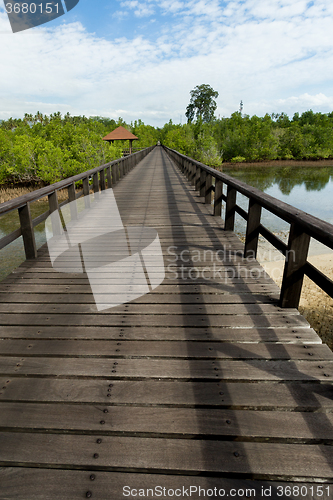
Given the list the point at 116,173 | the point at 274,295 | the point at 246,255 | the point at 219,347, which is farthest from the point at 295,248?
the point at 116,173

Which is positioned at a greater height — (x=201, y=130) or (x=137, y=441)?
(x=201, y=130)

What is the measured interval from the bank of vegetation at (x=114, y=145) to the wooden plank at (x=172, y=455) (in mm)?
27427

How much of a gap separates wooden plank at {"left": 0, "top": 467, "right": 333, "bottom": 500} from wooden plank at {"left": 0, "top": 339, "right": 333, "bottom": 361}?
82cm

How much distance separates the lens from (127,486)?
1375 millimetres

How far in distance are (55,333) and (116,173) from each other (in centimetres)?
1092

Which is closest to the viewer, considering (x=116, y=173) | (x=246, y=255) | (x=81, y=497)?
(x=81, y=497)

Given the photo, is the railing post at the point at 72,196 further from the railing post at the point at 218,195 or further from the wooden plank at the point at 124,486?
the wooden plank at the point at 124,486

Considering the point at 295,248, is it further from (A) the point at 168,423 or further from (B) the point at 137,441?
(B) the point at 137,441

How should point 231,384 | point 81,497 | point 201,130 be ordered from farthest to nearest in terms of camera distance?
point 201,130 → point 231,384 → point 81,497

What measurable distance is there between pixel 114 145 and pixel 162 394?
129 feet

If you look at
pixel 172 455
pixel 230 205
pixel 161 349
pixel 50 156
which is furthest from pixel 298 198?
pixel 172 455

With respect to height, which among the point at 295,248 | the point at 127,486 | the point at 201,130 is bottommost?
the point at 127,486

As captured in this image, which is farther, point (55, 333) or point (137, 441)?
point (55, 333)

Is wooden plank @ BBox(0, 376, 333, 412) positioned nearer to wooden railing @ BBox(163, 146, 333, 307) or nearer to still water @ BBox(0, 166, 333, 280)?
wooden railing @ BBox(163, 146, 333, 307)
